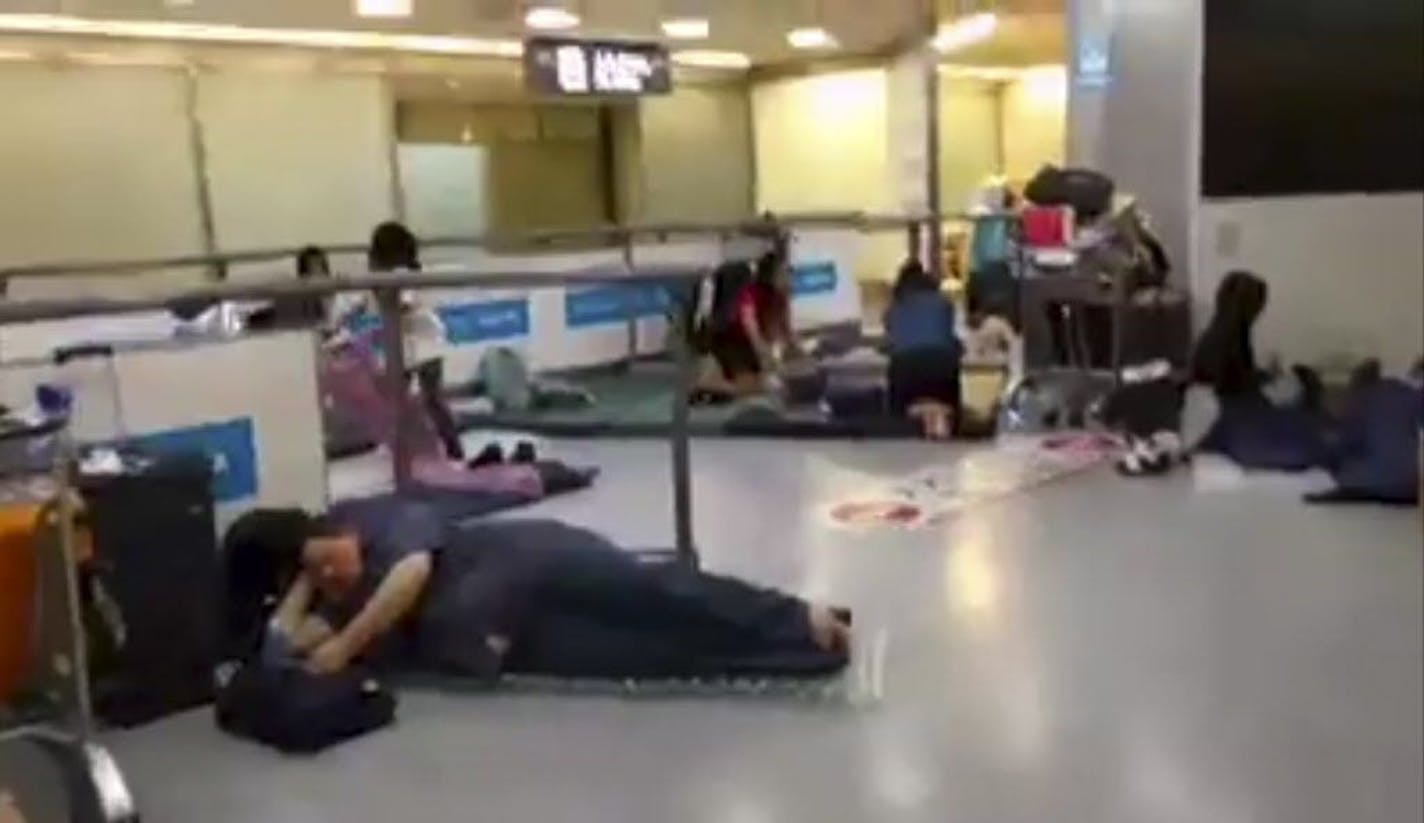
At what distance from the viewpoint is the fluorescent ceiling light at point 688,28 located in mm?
13500

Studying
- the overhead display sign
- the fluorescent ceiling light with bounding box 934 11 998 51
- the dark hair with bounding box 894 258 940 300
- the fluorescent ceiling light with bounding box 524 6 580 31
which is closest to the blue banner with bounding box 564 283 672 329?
the overhead display sign

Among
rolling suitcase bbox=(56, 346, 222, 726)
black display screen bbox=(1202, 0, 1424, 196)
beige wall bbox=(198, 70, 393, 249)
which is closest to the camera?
rolling suitcase bbox=(56, 346, 222, 726)

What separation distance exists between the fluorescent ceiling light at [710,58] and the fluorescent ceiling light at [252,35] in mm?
1904

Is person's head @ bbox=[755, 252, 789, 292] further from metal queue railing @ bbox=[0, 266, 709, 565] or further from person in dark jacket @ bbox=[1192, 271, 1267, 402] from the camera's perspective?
metal queue railing @ bbox=[0, 266, 709, 565]

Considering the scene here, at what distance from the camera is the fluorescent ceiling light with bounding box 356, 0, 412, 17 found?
11.1 meters

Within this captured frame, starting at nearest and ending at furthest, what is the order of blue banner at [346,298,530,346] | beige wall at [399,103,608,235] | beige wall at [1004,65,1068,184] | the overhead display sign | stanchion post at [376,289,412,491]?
1. stanchion post at [376,289,412,491]
2. blue banner at [346,298,530,346]
3. the overhead display sign
4. beige wall at [399,103,608,235]
5. beige wall at [1004,65,1068,184]

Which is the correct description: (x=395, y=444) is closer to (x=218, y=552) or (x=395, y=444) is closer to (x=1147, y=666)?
(x=218, y=552)

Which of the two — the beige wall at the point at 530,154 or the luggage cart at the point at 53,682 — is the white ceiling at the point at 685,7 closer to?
the beige wall at the point at 530,154

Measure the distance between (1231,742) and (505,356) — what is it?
6485 millimetres

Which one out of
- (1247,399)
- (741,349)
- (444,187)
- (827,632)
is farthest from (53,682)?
(444,187)

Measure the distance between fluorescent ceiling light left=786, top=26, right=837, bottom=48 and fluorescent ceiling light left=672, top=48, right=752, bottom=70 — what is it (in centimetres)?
58

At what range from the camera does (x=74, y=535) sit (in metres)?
3.49

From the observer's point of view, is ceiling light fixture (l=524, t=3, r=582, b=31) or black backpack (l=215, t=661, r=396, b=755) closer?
black backpack (l=215, t=661, r=396, b=755)

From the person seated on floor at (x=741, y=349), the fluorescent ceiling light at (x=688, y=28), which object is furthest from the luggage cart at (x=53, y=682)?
the fluorescent ceiling light at (x=688, y=28)
